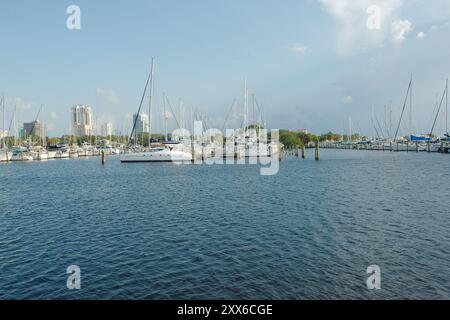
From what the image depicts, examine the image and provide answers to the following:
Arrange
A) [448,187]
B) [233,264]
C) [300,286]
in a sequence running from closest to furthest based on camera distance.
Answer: [300,286] → [233,264] → [448,187]

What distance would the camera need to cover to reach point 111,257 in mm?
18078

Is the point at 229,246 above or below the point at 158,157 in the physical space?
below

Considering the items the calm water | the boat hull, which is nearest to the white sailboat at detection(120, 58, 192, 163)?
the boat hull

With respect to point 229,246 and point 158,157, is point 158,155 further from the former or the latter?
point 229,246

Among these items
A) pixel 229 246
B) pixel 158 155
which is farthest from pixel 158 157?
pixel 229 246

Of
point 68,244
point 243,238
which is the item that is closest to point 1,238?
point 68,244

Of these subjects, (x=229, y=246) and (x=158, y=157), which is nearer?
(x=229, y=246)

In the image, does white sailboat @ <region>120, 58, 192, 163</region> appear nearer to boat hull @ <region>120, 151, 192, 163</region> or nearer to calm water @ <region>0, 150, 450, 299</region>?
boat hull @ <region>120, 151, 192, 163</region>

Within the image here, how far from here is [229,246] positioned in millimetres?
19547

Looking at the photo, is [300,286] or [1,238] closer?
[300,286]

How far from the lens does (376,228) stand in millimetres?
22578
